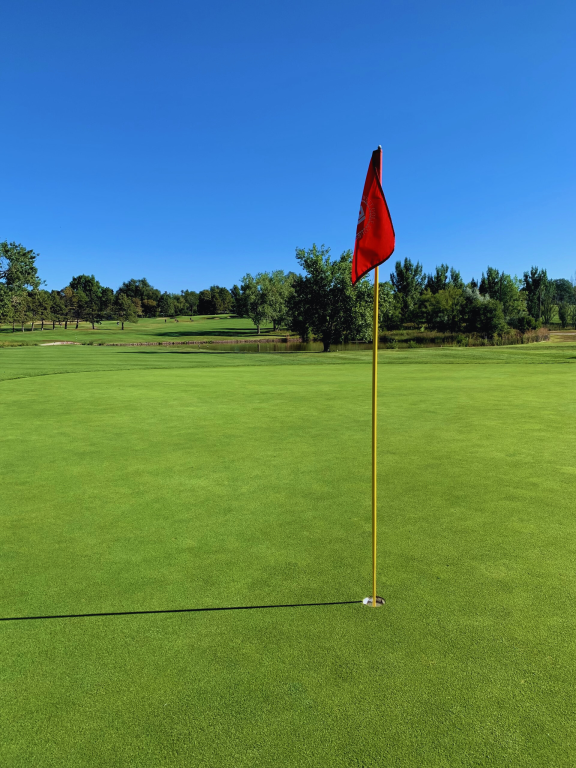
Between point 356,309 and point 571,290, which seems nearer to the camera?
point 356,309

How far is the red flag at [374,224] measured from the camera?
11.8 ft

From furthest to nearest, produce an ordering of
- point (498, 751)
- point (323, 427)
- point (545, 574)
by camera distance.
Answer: point (323, 427) → point (545, 574) → point (498, 751)

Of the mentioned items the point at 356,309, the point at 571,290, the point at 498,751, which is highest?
the point at 571,290

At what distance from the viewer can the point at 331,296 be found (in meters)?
39.2

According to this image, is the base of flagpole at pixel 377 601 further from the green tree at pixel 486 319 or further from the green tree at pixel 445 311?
the green tree at pixel 445 311

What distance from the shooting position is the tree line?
1542 inches

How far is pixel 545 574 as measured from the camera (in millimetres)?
3783

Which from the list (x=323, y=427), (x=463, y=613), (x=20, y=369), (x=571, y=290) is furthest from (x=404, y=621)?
(x=571, y=290)

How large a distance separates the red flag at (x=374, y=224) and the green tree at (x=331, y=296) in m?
35.0

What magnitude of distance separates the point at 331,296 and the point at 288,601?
3697cm

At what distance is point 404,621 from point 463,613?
0.43 metres

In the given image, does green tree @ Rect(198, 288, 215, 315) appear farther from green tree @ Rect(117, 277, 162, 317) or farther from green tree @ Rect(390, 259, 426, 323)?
green tree @ Rect(390, 259, 426, 323)

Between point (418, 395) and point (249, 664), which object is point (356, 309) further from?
point (249, 664)

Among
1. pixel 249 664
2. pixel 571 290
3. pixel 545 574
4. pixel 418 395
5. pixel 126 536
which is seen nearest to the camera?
pixel 249 664
